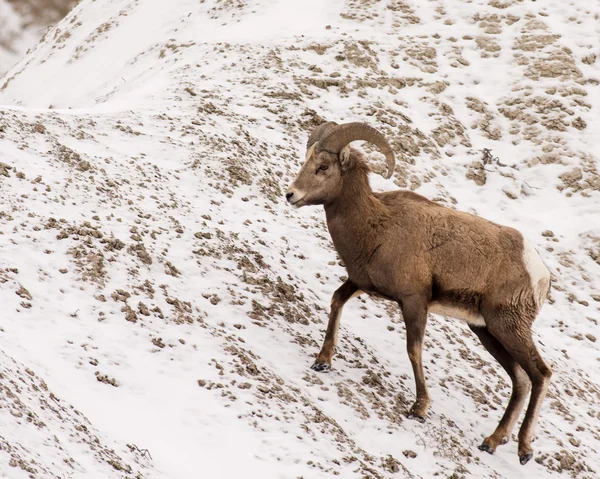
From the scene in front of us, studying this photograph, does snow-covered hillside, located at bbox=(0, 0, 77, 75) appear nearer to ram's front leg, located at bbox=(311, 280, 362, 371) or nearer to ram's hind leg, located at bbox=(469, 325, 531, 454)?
ram's front leg, located at bbox=(311, 280, 362, 371)

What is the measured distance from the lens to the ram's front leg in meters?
9.75

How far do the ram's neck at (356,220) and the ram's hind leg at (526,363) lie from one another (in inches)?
76.4

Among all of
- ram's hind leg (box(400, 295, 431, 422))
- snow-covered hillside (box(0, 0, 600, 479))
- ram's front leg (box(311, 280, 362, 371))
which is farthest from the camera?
ram's front leg (box(311, 280, 362, 371))

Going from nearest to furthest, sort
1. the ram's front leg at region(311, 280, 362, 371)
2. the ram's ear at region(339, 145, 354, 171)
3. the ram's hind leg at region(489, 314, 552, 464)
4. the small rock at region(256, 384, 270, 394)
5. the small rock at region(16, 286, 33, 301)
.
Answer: the small rock at region(16, 286, 33, 301) < the small rock at region(256, 384, 270, 394) < the ram's hind leg at region(489, 314, 552, 464) < the ram's front leg at region(311, 280, 362, 371) < the ram's ear at region(339, 145, 354, 171)

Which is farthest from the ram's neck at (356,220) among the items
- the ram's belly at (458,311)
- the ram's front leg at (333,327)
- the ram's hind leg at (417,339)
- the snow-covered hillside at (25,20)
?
the snow-covered hillside at (25,20)

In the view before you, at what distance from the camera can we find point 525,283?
9.72m

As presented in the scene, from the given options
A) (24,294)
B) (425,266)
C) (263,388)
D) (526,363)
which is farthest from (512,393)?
(24,294)

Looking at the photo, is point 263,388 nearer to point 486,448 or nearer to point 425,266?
point 425,266

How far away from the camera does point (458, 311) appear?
31.9 ft

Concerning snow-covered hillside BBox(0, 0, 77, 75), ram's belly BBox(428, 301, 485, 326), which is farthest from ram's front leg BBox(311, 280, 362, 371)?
snow-covered hillside BBox(0, 0, 77, 75)

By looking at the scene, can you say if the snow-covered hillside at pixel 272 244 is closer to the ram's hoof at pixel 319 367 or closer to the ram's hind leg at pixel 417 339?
the ram's hoof at pixel 319 367

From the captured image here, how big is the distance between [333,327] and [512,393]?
99.6 inches

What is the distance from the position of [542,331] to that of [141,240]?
25.3 feet

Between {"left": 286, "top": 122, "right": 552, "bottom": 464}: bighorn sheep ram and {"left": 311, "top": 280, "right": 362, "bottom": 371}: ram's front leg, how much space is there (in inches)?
0.5
